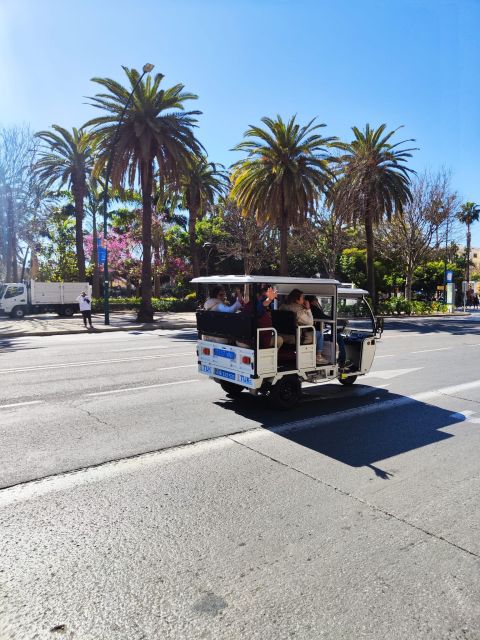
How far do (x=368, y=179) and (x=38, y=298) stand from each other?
69.3 ft

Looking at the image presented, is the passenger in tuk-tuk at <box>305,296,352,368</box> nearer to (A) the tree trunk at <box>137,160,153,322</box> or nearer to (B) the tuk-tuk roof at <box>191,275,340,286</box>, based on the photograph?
(B) the tuk-tuk roof at <box>191,275,340,286</box>

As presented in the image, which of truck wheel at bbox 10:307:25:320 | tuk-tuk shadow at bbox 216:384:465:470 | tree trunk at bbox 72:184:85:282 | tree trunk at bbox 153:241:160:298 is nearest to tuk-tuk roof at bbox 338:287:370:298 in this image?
tuk-tuk shadow at bbox 216:384:465:470

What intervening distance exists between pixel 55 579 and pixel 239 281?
14.6ft

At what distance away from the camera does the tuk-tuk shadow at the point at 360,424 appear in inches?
213

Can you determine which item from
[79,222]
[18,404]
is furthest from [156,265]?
[18,404]

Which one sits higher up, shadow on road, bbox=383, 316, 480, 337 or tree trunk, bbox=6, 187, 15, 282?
tree trunk, bbox=6, 187, 15, 282

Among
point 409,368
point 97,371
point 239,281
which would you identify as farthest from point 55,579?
point 409,368

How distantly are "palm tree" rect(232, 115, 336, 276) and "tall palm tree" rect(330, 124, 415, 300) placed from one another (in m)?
2.61

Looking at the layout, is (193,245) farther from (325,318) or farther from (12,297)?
(325,318)

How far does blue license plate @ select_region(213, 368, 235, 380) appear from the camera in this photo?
6930 millimetres

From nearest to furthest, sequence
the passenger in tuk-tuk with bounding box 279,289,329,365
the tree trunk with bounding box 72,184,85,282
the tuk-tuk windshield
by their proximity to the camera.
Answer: the passenger in tuk-tuk with bounding box 279,289,329,365
the tuk-tuk windshield
the tree trunk with bounding box 72,184,85,282

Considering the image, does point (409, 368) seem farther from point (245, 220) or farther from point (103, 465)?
point (245, 220)

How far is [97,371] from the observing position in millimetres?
9898

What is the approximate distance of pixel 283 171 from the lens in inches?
993
